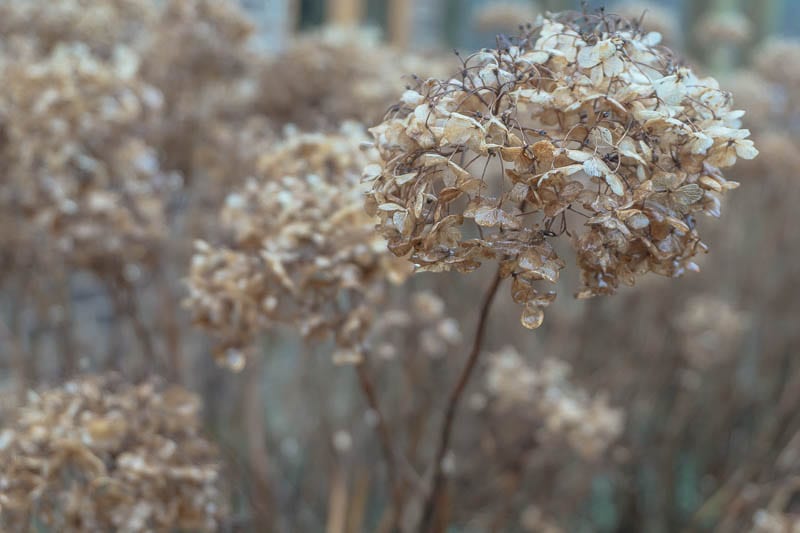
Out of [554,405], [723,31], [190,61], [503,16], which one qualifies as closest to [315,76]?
[190,61]

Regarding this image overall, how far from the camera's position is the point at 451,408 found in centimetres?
60

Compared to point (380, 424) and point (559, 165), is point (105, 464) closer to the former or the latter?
point (380, 424)

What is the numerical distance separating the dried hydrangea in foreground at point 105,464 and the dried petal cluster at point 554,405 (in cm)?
42

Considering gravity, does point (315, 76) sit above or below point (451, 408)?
above

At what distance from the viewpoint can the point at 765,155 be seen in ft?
4.62

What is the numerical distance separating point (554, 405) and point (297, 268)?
45 centimetres

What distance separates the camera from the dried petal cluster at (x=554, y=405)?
90 centimetres

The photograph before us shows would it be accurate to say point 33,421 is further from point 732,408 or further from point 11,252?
point 732,408

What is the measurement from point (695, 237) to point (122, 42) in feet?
3.10

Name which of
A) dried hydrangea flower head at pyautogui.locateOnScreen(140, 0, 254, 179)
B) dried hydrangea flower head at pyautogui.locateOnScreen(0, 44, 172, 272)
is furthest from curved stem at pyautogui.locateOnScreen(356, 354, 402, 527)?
dried hydrangea flower head at pyautogui.locateOnScreen(140, 0, 254, 179)

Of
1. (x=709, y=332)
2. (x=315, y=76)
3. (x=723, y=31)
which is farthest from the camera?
(x=723, y=31)

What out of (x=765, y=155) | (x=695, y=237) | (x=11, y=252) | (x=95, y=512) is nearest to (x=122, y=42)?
(x=11, y=252)

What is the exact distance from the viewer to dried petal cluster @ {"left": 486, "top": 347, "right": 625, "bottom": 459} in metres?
0.90

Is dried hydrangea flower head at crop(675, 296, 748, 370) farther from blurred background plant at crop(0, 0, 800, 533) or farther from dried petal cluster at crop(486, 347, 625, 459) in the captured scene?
dried petal cluster at crop(486, 347, 625, 459)
